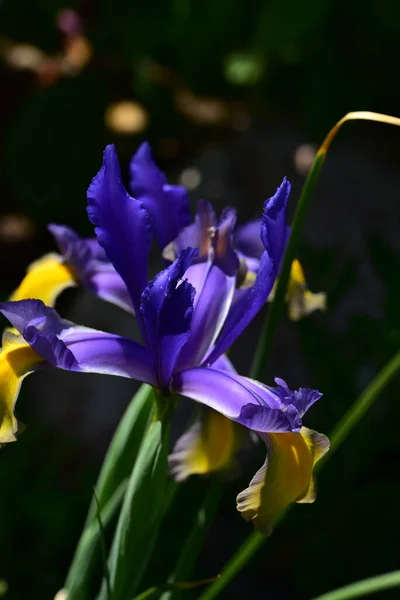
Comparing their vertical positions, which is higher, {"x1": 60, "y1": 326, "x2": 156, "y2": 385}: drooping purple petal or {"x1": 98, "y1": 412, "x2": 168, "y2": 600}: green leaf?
{"x1": 60, "y1": 326, "x2": 156, "y2": 385}: drooping purple petal

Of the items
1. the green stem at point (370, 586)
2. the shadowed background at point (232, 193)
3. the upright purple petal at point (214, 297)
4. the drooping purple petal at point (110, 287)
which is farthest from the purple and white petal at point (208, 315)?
the shadowed background at point (232, 193)

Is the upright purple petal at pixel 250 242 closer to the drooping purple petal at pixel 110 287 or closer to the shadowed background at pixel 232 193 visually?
the drooping purple petal at pixel 110 287

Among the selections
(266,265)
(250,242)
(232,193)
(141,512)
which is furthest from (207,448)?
(232,193)

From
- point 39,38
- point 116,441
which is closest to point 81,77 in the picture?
point 39,38

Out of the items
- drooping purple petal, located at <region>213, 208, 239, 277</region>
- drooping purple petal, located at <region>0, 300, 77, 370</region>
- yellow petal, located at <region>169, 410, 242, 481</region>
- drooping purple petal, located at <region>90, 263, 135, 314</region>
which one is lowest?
yellow petal, located at <region>169, 410, 242, 481</region>

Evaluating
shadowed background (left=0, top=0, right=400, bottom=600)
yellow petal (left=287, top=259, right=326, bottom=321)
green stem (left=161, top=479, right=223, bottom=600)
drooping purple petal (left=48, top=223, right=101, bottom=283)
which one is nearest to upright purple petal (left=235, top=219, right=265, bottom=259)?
yellow petal (left=287, top=259, right=326, bottom=321)

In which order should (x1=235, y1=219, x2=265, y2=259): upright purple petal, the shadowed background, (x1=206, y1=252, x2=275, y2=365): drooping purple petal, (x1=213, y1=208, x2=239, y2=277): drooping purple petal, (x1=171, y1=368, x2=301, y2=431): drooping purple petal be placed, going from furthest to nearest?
the shadowed background → (x1=235, y1=219, x2=265, y2=259): upright purple petal → (x1=213, y1=208, x2=239, y2=277): drooping purple petal → (x1=206, y1=252, x2=275, y2=365): drooping purple petal → (x1=171, y1=368, x2=301, y2=431): drooping purple petal

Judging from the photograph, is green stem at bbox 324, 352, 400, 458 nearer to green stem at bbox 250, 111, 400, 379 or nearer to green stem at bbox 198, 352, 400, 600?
green stem at bbox 198, 352, 400, 600

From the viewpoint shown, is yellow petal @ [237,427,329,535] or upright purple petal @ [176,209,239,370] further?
upright purple petal @ [176,209,239,370]
